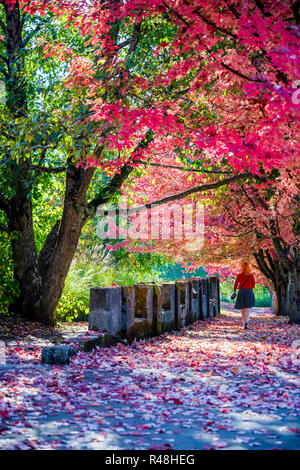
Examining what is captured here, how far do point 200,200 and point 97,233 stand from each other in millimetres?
9248

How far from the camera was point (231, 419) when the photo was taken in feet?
13.1

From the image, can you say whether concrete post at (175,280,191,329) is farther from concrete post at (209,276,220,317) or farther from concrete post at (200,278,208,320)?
concrete post at (209,276,220,317)

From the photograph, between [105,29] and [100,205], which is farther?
[100,205]

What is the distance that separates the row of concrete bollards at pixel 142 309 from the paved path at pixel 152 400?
0.60 meters

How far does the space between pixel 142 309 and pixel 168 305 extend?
174 centimetres

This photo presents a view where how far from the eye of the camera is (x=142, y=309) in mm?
9477

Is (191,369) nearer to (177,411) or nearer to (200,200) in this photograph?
(177,411)

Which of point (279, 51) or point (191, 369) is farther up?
point (279, 51)

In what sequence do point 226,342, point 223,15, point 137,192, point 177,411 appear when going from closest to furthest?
point 177,411
point 223,15
point 226,342
point 137,192

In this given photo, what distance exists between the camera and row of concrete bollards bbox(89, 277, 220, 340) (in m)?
7.83
